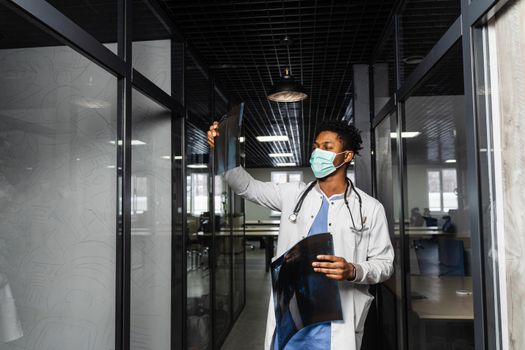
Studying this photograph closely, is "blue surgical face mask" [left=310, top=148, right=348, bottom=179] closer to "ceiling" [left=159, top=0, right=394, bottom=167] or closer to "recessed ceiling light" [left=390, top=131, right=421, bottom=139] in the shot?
"recessed ceiling light" [left=390, top=131, right=421, bottom=139]

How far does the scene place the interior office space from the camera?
128cm

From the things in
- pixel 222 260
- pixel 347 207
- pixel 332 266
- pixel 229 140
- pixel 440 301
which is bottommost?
pixel 222 260

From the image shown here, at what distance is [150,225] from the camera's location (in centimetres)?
252

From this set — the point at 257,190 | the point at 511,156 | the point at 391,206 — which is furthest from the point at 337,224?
the point at 391,206

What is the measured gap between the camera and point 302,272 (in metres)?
1.85

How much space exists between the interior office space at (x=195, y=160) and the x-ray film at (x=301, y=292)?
1.90ft

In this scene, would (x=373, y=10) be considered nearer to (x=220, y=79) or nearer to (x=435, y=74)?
(x=435, y=74)

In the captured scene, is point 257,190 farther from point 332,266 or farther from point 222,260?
point 222,260

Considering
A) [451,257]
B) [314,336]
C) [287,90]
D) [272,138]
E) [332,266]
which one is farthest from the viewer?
[272,138]

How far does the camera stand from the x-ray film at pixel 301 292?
183 cm

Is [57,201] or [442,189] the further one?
[442,189]

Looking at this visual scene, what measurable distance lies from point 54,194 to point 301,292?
1139 mm

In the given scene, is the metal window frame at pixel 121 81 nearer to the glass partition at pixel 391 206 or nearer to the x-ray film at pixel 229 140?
the x-ray film at pixel 229 140

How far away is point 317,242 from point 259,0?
1.93m
